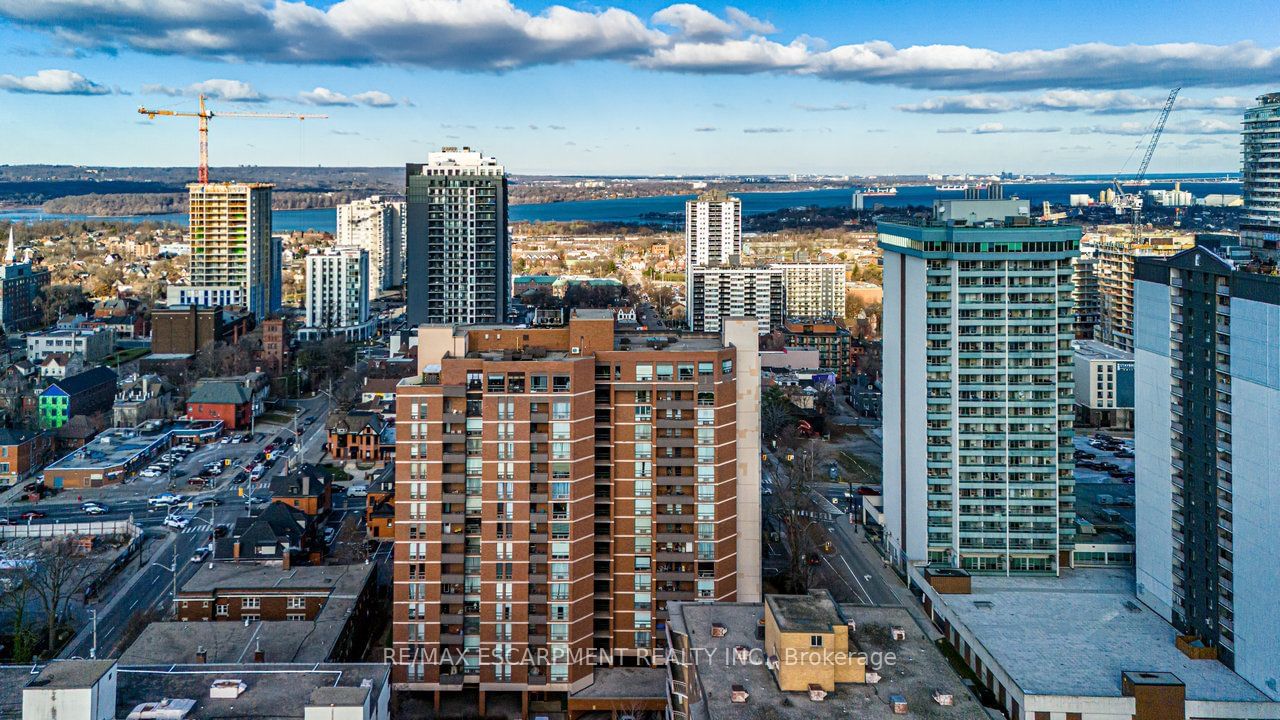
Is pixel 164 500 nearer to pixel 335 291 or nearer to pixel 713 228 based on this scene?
pixel 335 291

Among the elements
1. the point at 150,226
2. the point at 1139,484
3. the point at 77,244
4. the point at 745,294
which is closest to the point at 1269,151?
the point at 745,294

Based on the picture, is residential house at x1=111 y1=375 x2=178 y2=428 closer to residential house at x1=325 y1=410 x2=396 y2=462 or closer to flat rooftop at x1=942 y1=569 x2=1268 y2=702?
residential house at x1=325 y1=410 x2=396 y2=462

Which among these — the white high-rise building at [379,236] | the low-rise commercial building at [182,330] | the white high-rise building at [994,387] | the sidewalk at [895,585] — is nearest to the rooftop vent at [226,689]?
the sidewalk at [895,585]

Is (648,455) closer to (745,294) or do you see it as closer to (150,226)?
(745,294)

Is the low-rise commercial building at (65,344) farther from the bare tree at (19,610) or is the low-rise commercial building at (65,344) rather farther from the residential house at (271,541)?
the residential house at (271,541)

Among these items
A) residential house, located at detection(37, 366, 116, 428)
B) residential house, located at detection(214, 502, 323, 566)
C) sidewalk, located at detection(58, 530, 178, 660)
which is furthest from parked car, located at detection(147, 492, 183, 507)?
residential house, located at detection(37, 366, 116, 428)

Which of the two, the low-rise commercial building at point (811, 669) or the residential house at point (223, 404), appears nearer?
the low-rise commercial building at point (811, 669)

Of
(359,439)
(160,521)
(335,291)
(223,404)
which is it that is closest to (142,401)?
(223,404)
